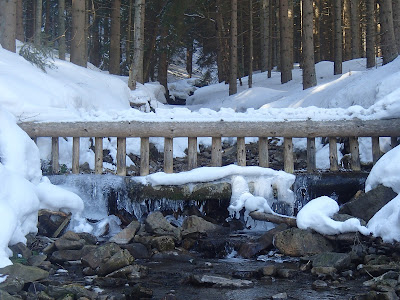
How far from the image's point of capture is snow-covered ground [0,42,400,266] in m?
8.36

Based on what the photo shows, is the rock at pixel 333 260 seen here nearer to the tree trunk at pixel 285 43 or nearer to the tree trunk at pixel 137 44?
the tree trunk at pixel 137 44

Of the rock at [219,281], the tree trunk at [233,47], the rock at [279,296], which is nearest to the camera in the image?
the rock at [279,296]

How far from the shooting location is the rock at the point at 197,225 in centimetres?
1020

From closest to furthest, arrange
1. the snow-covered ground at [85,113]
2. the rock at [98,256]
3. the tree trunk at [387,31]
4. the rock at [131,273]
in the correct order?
1. the rock at [131,273]
2. the rock at [98,256]
3. the snow-covered ground at [85,113]
4. the tree trunk at [387,31]

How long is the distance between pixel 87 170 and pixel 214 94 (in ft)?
50.9

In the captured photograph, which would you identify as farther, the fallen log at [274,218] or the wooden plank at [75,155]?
the wooden plank at [75,155]

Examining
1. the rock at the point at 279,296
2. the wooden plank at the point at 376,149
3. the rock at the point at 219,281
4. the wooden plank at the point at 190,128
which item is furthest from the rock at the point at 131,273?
the wooden plank at the point at 376,149

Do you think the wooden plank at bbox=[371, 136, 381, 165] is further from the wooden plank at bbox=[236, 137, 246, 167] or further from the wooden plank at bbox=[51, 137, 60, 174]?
the wooden plank at bbox=[51, 137, 60, 174]

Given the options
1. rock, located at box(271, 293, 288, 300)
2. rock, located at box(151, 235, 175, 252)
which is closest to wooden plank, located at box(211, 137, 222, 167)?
rock, located at box(151, 235, 175, 252)

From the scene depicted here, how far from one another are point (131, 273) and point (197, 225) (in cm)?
271

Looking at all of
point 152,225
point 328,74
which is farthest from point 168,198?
point 328,74

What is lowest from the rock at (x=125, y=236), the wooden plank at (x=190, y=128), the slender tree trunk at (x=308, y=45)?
the rock at (x=125, y=236)

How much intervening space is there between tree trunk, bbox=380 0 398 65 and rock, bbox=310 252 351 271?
11.5 metres

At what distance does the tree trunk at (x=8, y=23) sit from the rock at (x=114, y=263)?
10.2 m
